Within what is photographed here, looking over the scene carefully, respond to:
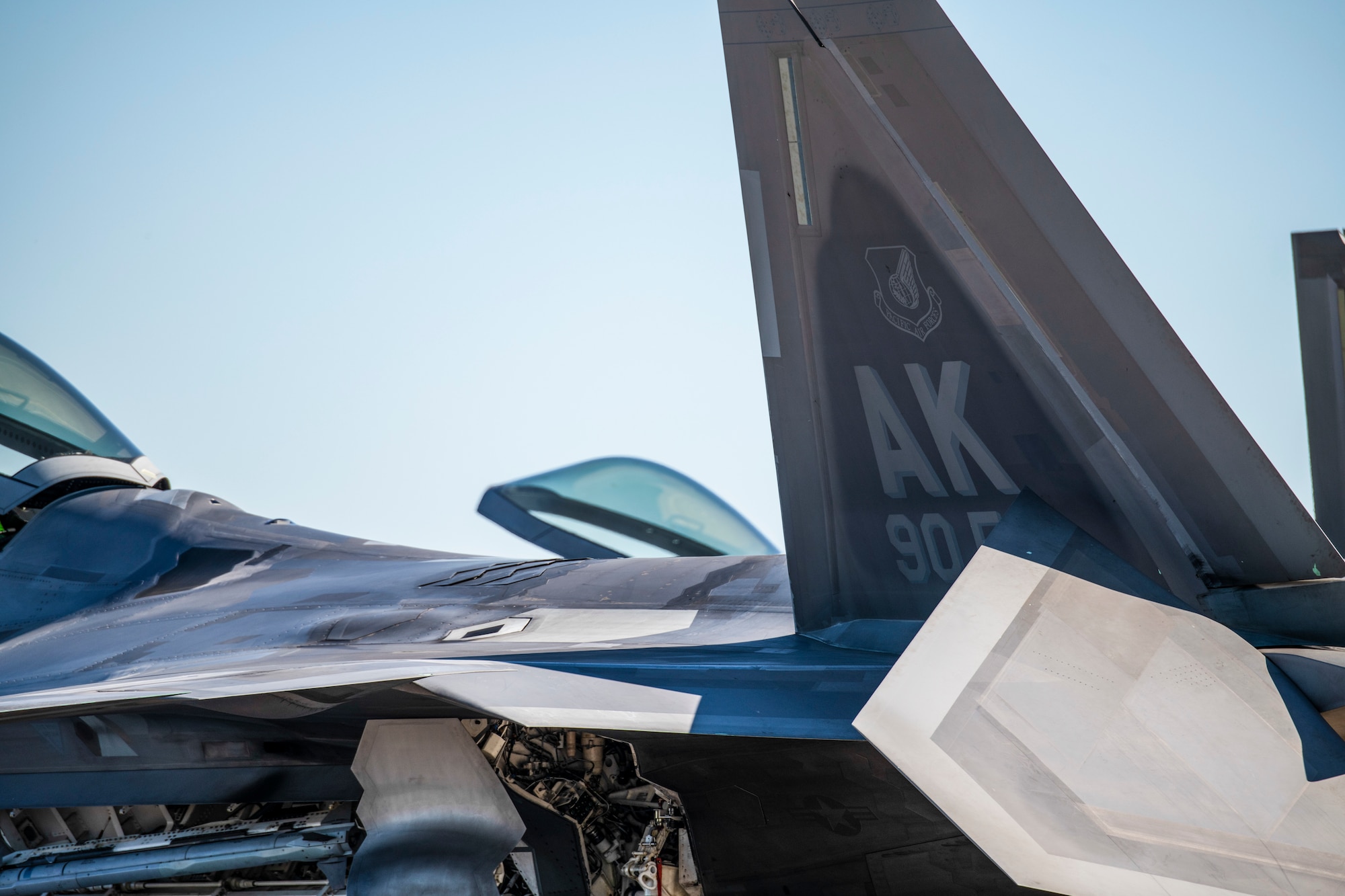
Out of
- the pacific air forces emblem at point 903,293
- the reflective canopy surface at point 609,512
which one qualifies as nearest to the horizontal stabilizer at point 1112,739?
the pacific air forces emblem at point 903,293

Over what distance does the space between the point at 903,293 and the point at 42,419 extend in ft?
24.5

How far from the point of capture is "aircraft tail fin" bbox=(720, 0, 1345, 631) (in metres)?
3.23

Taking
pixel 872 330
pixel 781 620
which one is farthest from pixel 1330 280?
pixel 781 620

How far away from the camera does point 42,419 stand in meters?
8.06

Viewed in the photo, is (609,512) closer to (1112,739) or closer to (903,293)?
(903,293)

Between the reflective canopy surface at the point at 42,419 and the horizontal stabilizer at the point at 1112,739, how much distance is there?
307 inches

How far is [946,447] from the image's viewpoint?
3779mm

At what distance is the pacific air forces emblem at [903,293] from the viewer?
363 cm

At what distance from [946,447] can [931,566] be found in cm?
51

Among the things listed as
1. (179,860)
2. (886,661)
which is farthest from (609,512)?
(886,661)


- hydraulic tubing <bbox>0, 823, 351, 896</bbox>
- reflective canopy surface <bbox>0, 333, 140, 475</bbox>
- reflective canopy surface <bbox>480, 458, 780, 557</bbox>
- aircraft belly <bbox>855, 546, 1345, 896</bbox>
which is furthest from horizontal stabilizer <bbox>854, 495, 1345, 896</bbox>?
reflective canopy surface <bbox>0, 333, 140, 475</bbox>

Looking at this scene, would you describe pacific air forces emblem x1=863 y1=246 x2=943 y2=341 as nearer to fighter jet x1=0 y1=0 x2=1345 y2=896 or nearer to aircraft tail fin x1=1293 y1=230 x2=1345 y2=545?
fighter jet x1=0 y1=0 x2=1345 y2=896

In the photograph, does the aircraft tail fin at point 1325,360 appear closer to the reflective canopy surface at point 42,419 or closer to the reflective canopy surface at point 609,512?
the reflective canopy surface at point 609,512

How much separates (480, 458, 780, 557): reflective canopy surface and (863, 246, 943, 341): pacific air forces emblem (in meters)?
5.00
